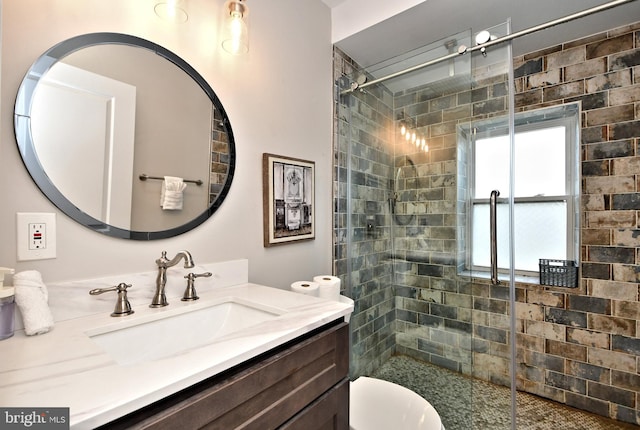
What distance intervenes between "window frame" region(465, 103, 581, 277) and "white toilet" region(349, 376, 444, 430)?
0.82 m

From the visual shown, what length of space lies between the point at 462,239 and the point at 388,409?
1021mm

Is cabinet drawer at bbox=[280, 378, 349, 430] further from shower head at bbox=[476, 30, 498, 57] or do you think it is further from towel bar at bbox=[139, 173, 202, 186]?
shower head at bbox=[476, 30, 498, 57]

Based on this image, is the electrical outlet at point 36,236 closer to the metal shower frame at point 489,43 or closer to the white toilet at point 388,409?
the white toilet at point 388,409

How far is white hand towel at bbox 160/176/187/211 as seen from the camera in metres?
1.14

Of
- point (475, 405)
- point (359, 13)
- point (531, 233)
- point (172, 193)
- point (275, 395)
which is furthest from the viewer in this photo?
point (531, 233)

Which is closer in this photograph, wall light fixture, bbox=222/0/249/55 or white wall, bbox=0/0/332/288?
white wall, bbox=0/0/332/288

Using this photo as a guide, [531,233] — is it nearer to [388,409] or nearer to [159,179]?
[388,409]

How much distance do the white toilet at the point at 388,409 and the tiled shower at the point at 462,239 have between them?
400 mm

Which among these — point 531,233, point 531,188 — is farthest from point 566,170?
point 531,233

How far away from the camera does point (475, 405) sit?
1.77m

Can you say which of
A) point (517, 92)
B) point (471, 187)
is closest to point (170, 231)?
point (471, 187)

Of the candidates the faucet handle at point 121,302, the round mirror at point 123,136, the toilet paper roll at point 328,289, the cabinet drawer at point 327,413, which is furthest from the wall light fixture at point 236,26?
the cabinet drawer at point 327,413

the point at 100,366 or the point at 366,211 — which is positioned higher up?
the point at 366,211

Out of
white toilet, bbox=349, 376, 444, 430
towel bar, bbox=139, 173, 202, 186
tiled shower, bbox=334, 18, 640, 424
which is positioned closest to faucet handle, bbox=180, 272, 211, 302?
towel bar, bbox=139, 173, 202, 186
